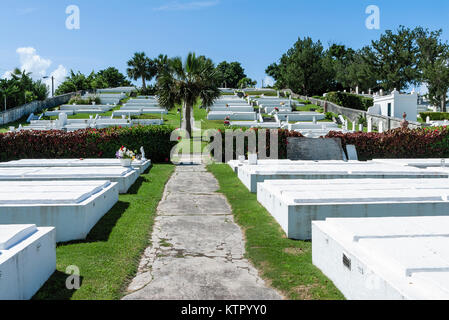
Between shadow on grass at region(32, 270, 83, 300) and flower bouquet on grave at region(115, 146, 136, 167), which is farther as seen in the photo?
flower bouquet on grave at region(115, 146, 136, 167)

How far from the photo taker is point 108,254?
6691 mm

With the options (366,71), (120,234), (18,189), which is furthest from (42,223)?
(366,71)

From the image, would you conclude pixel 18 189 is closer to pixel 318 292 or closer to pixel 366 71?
pixel 318 292

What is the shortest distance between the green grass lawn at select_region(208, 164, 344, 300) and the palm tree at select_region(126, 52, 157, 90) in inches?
3066

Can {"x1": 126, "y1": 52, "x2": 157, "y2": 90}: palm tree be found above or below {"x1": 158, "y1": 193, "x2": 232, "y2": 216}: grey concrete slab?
→ above

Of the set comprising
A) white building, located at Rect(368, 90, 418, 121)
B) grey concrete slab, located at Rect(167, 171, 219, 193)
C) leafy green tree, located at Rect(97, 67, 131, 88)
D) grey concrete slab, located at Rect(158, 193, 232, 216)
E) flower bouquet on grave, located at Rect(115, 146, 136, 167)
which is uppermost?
leafy green tree, located at Rect(97, 67, 131, 88)

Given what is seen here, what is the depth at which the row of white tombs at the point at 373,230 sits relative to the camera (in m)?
4.02

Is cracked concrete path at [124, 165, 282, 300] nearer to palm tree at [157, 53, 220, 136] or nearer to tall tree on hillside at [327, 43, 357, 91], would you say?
palm tree at [157, 53, 220, 136]

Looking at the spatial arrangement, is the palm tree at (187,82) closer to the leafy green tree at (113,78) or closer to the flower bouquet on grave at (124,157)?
the flower bouquet on grave at (124,157)

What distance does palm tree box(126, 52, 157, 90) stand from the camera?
275ft

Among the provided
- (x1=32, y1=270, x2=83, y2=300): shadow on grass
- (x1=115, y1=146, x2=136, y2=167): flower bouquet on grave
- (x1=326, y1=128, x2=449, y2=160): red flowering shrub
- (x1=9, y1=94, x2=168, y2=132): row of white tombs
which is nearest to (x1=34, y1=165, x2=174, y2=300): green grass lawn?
(x1=32, y1=270, x2=83, y2=300): shadow on grass

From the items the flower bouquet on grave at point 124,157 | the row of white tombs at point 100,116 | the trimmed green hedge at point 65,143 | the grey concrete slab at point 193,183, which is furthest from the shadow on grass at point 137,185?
the row of white tombs at point 100,116

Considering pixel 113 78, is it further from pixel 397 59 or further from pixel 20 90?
pixel 397 59

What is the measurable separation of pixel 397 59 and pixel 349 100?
16179mm
